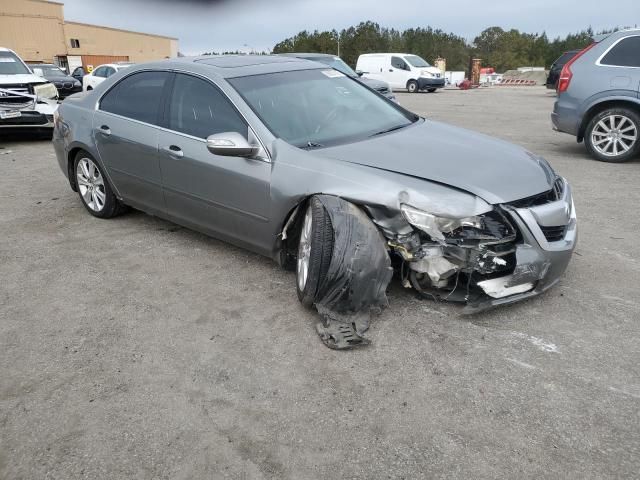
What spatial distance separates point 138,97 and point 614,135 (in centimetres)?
644

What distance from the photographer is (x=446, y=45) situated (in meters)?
67.9

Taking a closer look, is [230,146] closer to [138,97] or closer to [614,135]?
[138,97]

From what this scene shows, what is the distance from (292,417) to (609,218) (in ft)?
13.6

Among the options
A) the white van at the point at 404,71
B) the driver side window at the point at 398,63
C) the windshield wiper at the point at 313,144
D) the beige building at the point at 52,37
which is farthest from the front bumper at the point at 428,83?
the beige building at the point at 52,37

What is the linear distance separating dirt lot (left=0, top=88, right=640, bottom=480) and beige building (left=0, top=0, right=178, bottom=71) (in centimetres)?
4877

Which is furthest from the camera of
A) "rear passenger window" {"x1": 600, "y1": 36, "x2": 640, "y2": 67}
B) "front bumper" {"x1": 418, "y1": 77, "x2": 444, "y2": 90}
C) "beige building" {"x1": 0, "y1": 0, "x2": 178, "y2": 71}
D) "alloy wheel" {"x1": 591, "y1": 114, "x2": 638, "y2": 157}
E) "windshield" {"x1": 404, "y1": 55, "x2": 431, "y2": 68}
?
"beige building" {"x1": 0, "y1": 0, "x2": 178, "y2": 71}

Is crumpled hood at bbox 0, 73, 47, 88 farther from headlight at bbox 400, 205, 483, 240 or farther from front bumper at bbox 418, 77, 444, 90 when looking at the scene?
front bumper at bbox 418, 77, 444, 90

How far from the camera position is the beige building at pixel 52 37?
45.1 m

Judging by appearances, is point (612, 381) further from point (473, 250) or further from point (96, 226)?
point (96, 226)

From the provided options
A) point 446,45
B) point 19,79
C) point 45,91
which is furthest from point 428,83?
point 446,45

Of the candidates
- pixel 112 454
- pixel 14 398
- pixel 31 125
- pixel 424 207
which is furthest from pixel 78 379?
pixel 31 125

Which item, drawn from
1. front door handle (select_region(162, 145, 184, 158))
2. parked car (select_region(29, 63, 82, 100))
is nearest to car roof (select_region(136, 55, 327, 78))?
front door handle (select_region(162, 145, 184, 158))

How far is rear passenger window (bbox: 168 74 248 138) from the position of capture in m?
3.88

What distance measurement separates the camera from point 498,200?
312cm
